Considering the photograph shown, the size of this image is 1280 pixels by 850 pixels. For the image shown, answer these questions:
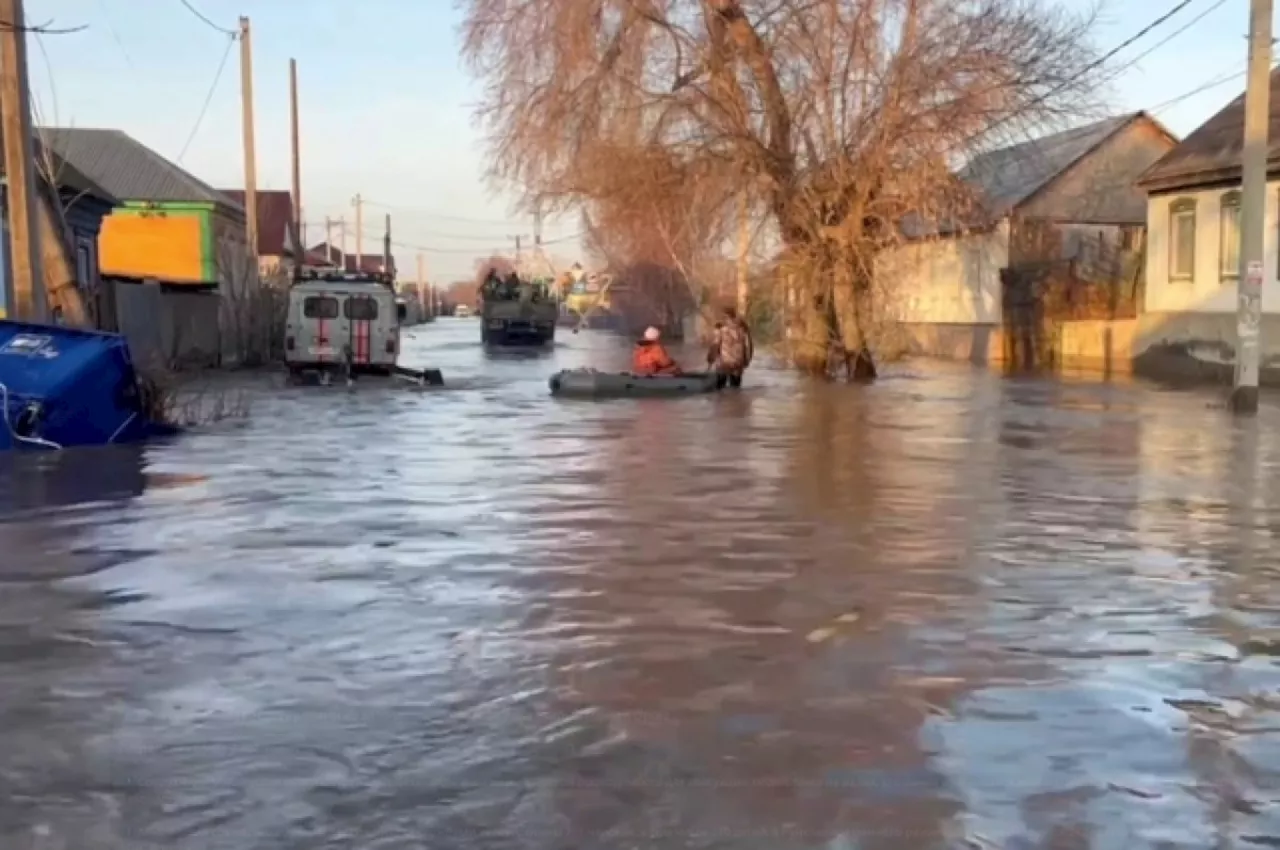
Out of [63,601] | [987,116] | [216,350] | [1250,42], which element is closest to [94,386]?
[63,601]

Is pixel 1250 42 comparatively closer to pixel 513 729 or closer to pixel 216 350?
pixel 513 729

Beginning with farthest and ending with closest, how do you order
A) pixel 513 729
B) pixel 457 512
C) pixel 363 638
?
pixel 457 512 < pixel 363 638 < pixel 513 729

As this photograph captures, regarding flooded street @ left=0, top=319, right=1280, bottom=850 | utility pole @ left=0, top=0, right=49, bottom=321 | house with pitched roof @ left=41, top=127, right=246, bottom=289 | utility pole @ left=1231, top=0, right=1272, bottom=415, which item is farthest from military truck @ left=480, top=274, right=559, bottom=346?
flooded street @ left=0, top=319, right=1280, bottom=850

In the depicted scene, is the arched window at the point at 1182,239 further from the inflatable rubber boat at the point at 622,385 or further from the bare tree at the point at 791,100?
the inflatable rubber boat at the point at 622,385

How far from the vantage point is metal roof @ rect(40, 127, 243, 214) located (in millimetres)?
60625

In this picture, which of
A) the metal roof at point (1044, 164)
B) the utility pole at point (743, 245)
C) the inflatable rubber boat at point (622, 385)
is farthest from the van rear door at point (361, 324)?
the metal roof at point (1044, 164)

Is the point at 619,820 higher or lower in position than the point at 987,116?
lower

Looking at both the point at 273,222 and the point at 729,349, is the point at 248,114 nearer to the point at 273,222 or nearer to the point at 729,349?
the point at 729,349

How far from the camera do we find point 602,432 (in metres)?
19.6

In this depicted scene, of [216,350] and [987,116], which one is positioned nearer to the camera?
[987,116]

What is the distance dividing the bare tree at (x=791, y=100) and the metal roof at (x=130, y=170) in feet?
106

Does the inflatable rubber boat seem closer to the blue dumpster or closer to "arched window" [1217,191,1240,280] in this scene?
the blue dumpster

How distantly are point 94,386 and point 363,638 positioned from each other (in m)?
10.8

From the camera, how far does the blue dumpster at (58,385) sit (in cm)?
1616
